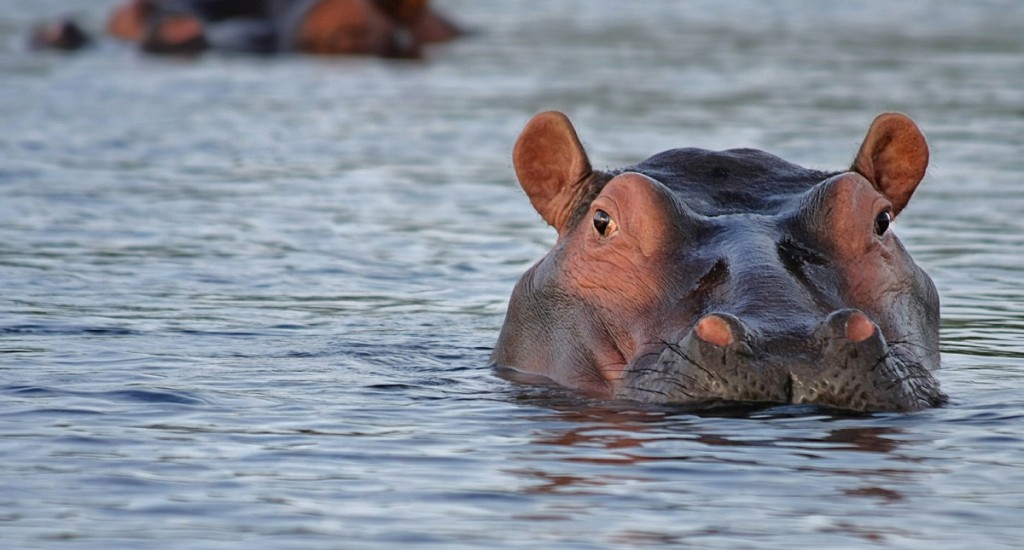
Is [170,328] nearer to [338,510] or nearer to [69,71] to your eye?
[338,510]

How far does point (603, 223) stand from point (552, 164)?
2.53 ft

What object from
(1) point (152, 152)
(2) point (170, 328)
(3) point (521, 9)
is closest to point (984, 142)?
(1) point (152, 152)

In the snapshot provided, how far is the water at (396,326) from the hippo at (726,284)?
0.18 m

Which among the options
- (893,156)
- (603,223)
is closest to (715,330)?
(603,223)

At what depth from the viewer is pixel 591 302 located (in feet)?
26.5

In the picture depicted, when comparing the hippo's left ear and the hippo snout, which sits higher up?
the hippo's left ear

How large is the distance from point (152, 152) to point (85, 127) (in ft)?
6.10

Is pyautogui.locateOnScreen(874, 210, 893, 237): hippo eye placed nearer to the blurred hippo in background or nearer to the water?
the water

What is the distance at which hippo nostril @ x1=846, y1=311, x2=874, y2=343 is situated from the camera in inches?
272

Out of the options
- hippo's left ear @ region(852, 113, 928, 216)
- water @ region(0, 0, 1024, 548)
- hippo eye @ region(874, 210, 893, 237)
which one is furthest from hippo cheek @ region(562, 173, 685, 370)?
hippo's left ear @ region(852, 113, 928, 216)

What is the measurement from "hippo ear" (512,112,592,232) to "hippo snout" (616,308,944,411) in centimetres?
181

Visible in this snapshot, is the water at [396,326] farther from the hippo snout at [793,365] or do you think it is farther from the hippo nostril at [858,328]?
the hippo nostril at [858,328]

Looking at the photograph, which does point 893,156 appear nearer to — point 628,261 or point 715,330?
point 628,261

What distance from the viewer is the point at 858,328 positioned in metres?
6.92
